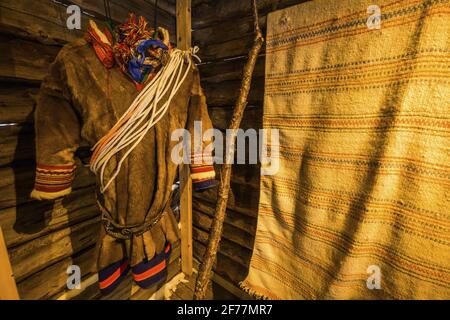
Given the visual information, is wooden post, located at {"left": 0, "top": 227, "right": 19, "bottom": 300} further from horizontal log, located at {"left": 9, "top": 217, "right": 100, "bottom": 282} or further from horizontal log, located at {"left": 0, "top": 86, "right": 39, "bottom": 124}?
horizontal log, located at {"left": 0, "top": 86, "right": 39, "bottom": 124}

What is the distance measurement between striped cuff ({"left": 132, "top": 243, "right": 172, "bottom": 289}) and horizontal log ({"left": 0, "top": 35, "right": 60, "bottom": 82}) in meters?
1.19

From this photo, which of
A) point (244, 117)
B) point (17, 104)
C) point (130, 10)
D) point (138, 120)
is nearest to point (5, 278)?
point (17, 104)

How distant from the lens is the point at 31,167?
104cm

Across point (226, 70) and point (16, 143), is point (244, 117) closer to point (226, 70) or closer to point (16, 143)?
point (226, 70)

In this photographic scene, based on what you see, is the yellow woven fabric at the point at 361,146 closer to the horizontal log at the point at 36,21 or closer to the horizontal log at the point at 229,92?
the horizontal log at the point at 229,92

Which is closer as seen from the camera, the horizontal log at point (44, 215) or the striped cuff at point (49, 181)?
the striped cuff at point (49, 181)

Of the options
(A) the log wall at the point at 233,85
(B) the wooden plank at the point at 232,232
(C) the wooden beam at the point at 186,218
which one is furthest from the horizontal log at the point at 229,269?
(C) the wooden beam at the point at 186,218

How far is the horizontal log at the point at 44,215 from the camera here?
102cm

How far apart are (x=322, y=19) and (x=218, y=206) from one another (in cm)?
129

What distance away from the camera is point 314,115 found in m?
1.08

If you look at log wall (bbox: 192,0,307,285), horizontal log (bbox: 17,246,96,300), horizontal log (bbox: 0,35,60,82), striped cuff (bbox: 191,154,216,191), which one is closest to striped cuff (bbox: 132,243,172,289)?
horizontal log (bbox: 17,246,96,300)

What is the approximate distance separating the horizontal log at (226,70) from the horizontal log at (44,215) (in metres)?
1.31

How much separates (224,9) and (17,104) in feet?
4.99

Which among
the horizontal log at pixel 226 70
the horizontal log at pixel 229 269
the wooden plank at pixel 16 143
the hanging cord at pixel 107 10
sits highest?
the hanging cord at pixel 107 10
